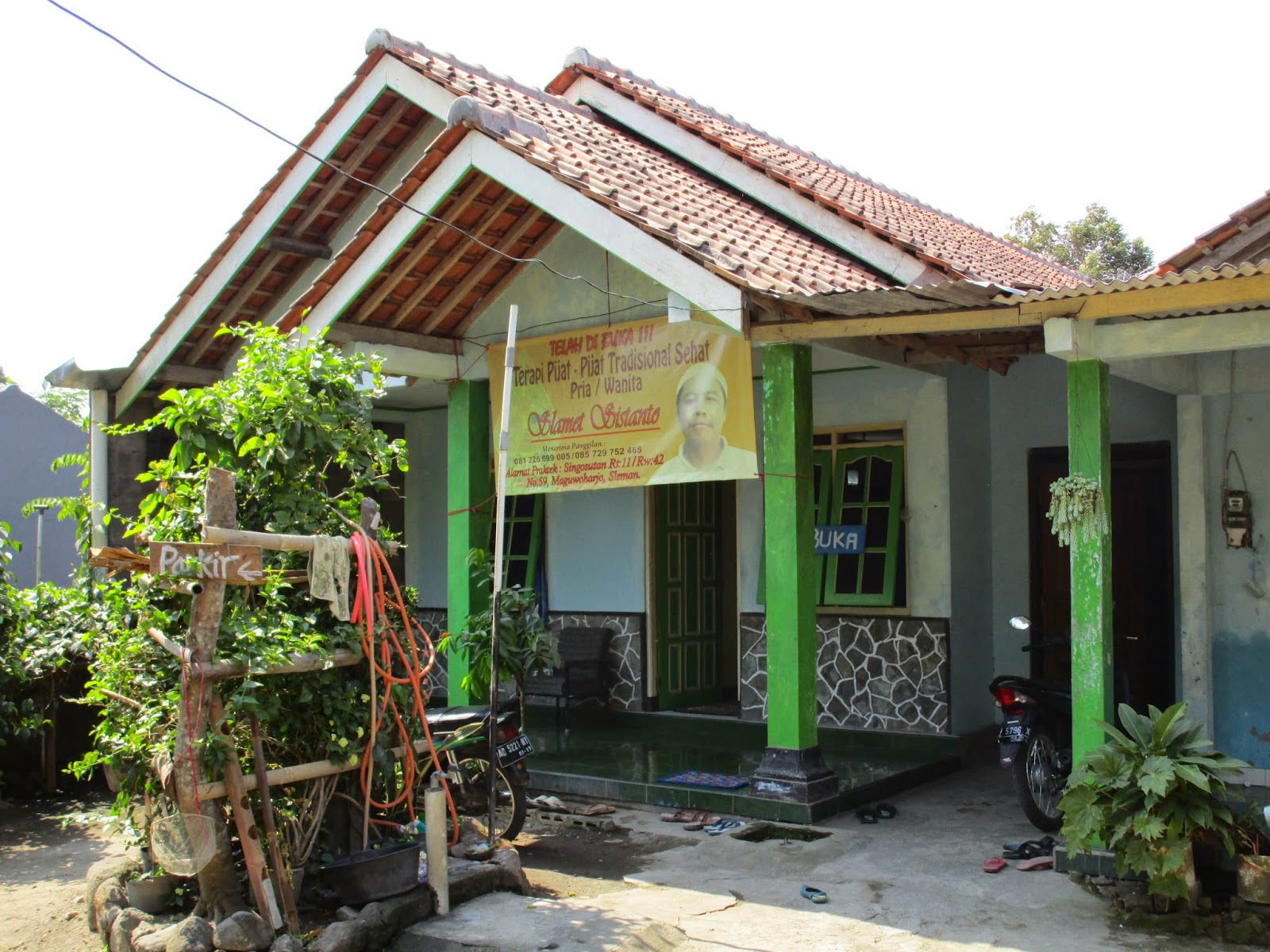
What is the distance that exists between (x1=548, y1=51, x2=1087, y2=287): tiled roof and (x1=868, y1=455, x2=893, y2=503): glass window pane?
5.67ft

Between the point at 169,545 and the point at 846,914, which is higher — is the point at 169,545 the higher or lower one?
the higher one

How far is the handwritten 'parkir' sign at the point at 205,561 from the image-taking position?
5.16 metres

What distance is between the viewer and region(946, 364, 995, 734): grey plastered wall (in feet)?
31.0

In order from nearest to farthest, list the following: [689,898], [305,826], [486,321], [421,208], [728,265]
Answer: [305,826]
[689,898]
[728,265]
[421,208]
[486,321]

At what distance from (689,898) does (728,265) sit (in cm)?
354

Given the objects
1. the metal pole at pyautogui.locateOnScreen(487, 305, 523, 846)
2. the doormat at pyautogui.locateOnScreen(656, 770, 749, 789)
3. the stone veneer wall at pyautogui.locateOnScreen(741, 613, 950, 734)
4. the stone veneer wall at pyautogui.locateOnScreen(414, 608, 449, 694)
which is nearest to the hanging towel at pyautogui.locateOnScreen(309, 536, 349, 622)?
the metal pole at pyautogui.locateOnScreen(487, 305, 523, 846)

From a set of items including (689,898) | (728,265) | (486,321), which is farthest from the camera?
(486,321)

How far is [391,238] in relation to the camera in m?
8.20

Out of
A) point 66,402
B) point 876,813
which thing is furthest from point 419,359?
point 66,402

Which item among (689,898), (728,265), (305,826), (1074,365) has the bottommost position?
(689,898)

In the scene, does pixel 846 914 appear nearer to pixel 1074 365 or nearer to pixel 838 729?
pixel 1074 365

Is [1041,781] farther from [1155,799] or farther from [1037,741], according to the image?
[1155,799]

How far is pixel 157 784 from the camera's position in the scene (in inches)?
214

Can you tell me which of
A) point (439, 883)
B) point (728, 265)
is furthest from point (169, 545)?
point (728, 265)
